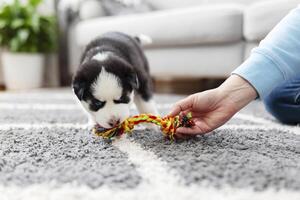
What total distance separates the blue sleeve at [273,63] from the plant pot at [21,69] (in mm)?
2758

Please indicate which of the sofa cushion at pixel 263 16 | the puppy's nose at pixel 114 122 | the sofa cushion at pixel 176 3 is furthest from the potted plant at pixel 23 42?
the puppy's nose at pixel 114 122

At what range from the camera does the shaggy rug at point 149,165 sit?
60cm

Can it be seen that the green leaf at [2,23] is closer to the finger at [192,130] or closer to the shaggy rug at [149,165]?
the shaggy rug at [149,165]

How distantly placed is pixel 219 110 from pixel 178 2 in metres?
2.43

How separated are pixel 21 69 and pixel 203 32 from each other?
184 centimetres

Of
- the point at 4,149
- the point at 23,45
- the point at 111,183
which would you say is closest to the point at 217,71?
the point at 4,149

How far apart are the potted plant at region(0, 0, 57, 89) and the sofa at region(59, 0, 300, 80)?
821 millimetres

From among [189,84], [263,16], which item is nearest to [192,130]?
[263,16]

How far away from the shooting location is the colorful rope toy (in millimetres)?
958

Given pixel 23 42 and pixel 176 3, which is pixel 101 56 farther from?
pixel 23 42

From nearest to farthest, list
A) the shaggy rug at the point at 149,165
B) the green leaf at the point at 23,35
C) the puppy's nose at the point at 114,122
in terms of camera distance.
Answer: the shaggy rug at the point at 149,165 < the puppy's nose at the point at 114,122 < the green leaf at the point at 23,35

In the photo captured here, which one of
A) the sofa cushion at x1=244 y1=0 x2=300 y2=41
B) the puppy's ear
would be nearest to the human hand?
the puppy's ear

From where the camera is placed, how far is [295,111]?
1257 millimetres

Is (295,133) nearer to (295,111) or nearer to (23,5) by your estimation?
(295,111)
